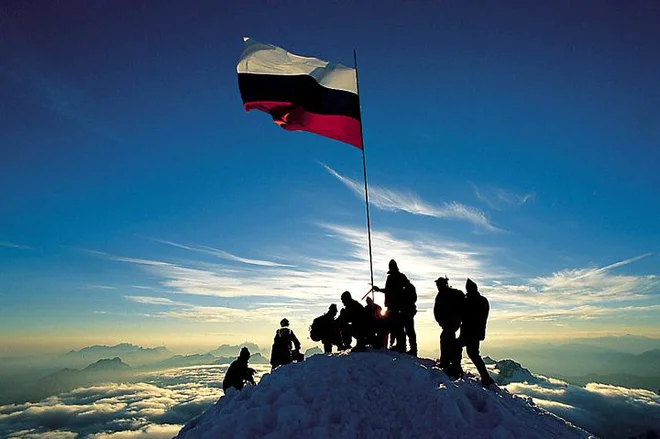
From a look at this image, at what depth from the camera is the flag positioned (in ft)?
57.9

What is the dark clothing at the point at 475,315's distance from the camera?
11.3 metres

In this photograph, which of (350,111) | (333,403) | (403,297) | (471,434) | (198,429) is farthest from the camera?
(350,111)

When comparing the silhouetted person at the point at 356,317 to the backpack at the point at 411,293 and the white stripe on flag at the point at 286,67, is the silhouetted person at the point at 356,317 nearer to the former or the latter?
the backpack at the point at 411,293

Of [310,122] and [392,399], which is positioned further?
[310,122]

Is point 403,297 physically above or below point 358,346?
above

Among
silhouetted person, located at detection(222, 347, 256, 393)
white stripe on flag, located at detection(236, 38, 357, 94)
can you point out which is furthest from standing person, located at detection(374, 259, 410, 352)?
white stripe on flag, located at detection(236, 38, 357, 94)

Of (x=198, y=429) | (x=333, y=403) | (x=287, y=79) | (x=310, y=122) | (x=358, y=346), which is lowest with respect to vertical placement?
(x=198, y=429)

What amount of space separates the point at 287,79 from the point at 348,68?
9.53ft

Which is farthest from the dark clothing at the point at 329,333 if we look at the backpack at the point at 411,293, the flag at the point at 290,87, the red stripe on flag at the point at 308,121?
the flag at the point at 290,87

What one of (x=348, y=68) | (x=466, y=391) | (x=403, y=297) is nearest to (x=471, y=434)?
(x=466, y=391)

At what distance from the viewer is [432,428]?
8.42 m

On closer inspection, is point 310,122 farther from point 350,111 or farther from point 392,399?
point 392,399

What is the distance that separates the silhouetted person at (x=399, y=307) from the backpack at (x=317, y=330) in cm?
308

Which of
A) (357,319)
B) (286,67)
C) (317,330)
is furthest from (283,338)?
(286,67)
